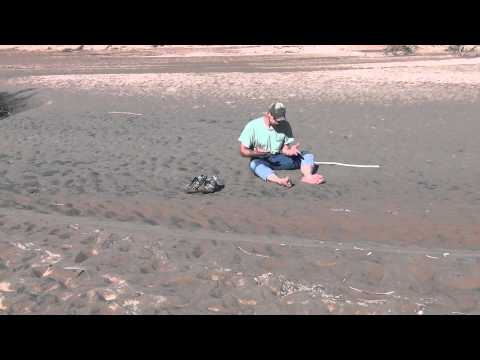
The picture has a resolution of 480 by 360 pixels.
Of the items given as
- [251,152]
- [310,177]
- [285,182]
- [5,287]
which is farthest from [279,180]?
[5,287]

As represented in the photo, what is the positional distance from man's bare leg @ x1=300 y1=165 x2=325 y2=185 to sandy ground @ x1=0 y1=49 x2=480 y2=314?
0.13 meters

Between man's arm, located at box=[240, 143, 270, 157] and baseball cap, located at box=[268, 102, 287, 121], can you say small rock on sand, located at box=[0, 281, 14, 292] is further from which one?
baseball cap, located at box=[268, 102, 287, 121]

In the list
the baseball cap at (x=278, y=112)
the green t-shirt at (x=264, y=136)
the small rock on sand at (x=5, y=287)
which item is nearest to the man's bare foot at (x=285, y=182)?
the green t-shirt at (x=264, y=136)

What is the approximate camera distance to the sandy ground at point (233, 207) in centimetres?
432

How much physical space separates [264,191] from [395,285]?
2953 mm

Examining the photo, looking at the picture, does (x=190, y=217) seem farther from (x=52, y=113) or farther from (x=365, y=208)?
(x=52, y=113)

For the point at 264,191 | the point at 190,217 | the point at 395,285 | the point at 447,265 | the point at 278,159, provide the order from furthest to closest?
the point at 278,159
the point at 264,191
the point at 190,217
the point at 447,265
the point at 395,285

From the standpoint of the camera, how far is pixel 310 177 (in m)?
7.47

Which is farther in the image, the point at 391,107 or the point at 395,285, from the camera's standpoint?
the point at 391,107

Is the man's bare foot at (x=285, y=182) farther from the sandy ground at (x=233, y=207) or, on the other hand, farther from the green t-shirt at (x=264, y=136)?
the green t-shirt at (x=264, y=136)

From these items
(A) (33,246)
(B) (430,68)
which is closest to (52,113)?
(A) (33,246)

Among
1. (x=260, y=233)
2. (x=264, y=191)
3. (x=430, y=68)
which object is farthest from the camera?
(x=430, y=68)

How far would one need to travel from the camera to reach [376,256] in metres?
5.00

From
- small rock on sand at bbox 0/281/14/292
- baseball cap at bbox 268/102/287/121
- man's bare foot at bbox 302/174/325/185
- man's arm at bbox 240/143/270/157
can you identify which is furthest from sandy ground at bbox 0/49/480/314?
baseball cap at bbox 268/102/287/121
